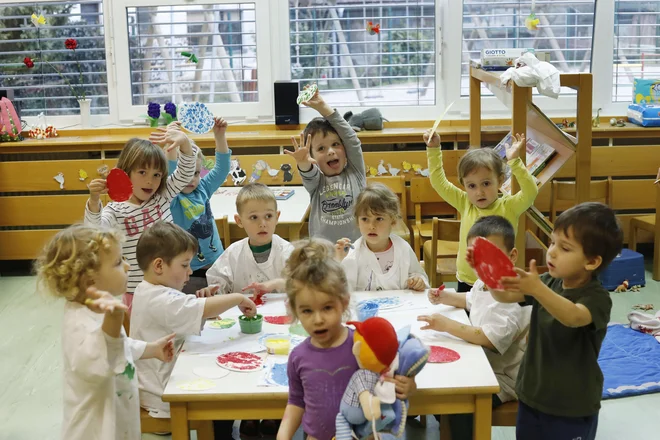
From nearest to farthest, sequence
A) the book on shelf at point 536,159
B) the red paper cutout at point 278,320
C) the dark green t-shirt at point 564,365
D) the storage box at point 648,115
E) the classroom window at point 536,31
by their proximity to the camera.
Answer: the dark green t-shirt at point 564,365
the red paper cutout at point 278,320
the book on shelf at point 536,159
the storage box at point 648,115
the classroom window at point 536,31

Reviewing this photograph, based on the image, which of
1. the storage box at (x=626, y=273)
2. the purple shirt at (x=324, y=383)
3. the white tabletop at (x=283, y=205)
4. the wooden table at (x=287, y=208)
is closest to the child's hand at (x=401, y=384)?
the purple shirt at (x=324, y=383)

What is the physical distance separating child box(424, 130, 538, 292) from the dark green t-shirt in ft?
3.70

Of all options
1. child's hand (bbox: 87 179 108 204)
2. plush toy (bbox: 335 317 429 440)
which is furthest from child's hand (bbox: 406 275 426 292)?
child's hand (bbox: 87 179 108 204)

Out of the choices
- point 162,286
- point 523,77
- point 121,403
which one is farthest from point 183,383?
point 523,77

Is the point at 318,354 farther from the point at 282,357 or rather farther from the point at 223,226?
the point at 223,226

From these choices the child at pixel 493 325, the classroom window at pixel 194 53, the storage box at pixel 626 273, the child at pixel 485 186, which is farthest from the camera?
the classroom window at pixel 194 53

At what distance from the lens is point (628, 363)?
12.7ft

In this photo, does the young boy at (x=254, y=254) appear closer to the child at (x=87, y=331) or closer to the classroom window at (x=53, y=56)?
the child at (x=87, y=331)

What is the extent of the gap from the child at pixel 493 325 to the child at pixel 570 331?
0.12 meters

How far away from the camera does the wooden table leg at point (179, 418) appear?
83.7 inches

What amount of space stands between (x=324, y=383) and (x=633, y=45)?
4574 millimetres

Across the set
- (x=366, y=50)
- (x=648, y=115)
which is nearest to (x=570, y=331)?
(x=648, y=115)

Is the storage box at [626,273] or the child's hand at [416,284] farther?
the storage box at [626,273]

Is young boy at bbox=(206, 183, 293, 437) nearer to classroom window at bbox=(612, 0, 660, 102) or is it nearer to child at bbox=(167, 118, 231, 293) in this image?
child at bbox=(167, 118, 231, 293)
